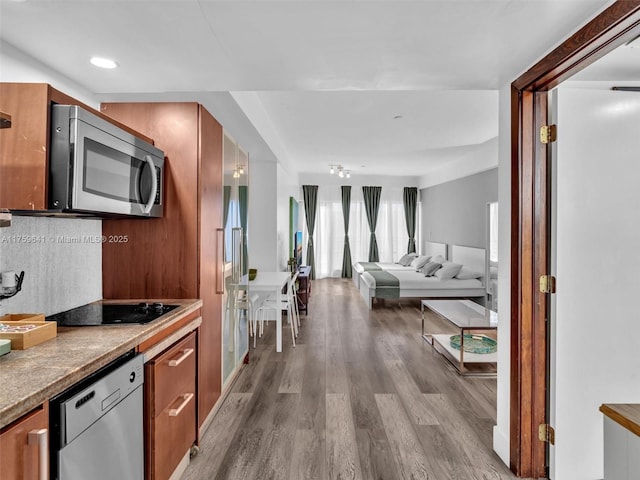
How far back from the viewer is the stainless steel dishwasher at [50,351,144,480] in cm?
111

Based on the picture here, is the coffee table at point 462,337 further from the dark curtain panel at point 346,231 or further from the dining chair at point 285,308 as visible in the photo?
the dark curtain panel at point 346,231

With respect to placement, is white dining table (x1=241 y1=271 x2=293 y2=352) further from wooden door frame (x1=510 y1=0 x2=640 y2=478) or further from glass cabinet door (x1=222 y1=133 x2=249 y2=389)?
wooden door frame (x1=510 y1=0 x2=640 y2=478)

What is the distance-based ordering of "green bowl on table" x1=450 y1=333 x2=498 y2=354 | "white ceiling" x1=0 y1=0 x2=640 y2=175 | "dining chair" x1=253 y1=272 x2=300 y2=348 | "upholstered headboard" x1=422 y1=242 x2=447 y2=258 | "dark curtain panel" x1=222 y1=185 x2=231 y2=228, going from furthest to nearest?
"upholstered headboard" x1=422 y1=242 x2=447 y2=258
"dining chair" x1=253 y1=272 x2=300 y2=348
"green bowl on table" x1=450 y1=333 x2=498 y2=354
"dark curtain panel" x1=222 y1=185 x2=231 y2=228
"white ceiling" x1=0 y1=0 x2=640 y2=175

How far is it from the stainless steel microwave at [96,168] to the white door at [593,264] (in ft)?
7.30

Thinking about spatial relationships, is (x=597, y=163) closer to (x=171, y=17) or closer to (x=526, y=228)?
(x=526, y=228)

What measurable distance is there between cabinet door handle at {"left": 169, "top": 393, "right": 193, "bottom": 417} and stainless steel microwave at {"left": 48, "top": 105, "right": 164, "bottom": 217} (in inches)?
40.4

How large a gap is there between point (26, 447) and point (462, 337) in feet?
10.8

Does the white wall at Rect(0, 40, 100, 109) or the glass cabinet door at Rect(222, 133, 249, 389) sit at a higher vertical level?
the white wall at Rect(0, 40, 100, 109)

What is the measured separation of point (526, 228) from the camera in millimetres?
1999

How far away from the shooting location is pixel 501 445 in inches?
85.4

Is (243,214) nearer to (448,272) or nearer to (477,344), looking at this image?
(477,344)

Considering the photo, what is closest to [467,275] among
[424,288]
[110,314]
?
[424,288]

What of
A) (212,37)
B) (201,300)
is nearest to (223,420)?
(201,300)

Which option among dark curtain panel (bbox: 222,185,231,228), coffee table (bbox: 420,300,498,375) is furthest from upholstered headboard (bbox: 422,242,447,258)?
dark curtain panel (bbox: 222,185,231,228)
